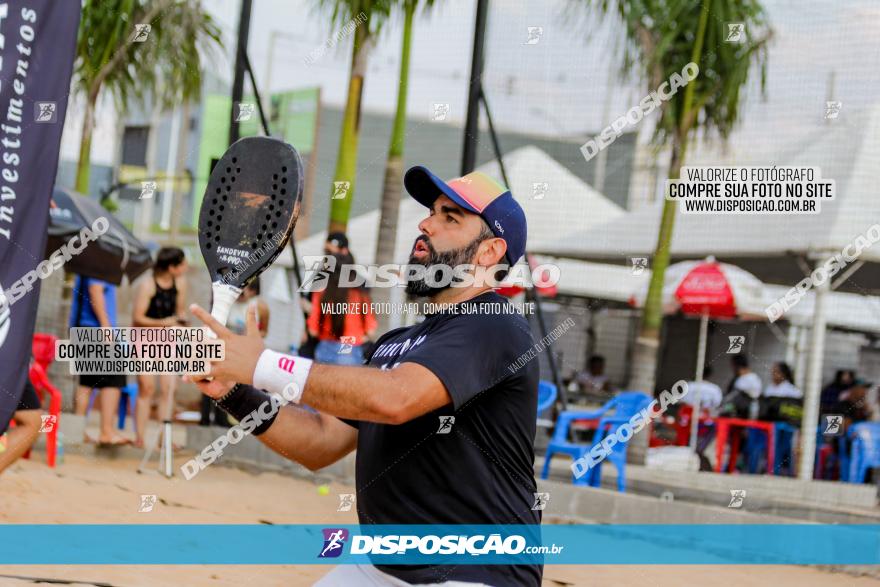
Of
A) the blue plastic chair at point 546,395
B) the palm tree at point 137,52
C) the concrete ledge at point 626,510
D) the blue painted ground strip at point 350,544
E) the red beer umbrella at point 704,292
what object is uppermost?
the palm tree at point 137,52

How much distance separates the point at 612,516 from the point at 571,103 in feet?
11.0

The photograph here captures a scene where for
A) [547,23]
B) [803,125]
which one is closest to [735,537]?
[803,125]

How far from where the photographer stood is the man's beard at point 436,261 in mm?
2688

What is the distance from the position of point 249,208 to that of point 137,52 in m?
9.66

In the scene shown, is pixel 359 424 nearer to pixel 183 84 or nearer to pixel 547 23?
pixel 547 23

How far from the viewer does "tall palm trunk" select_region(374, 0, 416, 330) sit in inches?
378

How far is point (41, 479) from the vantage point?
732 centimetres

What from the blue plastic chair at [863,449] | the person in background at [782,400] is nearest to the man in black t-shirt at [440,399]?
the person in background at [782,400]

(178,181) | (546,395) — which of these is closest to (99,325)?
(546,395)

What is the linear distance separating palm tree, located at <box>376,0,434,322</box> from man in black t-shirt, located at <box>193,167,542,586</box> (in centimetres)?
691

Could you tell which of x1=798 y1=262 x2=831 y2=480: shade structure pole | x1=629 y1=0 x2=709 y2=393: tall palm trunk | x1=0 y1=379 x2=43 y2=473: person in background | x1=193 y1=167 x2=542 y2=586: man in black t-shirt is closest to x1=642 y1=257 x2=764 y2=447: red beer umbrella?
x1=629 y1=0 x2=709 y2=393: tall palm trunk

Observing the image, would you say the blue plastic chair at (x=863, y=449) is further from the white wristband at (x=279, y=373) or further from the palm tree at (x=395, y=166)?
the white wristband at (x=279, y=373)

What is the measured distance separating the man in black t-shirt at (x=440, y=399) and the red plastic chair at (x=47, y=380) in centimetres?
555

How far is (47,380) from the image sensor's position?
841cm
